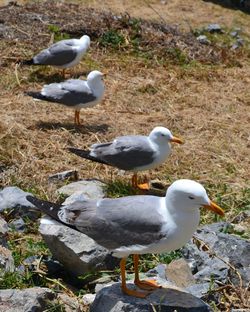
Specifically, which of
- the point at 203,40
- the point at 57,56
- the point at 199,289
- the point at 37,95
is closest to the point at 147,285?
the point at 199,289

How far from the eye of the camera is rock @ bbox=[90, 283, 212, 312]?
404 cm

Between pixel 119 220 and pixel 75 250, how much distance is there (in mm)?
661

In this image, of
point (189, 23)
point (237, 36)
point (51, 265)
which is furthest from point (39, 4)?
point (51, 265)

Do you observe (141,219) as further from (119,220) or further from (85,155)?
(85,155)

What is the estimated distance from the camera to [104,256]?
4.79m

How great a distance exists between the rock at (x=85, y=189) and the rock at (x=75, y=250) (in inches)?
42.6

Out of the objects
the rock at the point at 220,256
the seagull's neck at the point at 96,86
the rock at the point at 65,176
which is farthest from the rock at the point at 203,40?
the rock at the point at 220,256

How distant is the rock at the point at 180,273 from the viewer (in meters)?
4.56

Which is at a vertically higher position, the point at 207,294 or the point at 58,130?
the point at 207,294

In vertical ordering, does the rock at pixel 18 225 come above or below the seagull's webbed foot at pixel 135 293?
below

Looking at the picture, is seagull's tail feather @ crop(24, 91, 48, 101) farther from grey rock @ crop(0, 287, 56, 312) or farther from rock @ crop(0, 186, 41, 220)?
grey rock @ crop(0, 287, 56, 312)

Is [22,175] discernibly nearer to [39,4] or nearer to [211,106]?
[211,106]

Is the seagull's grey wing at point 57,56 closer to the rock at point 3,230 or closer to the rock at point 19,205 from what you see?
the rock at point 19,205

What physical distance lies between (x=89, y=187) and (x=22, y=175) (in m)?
0.73
